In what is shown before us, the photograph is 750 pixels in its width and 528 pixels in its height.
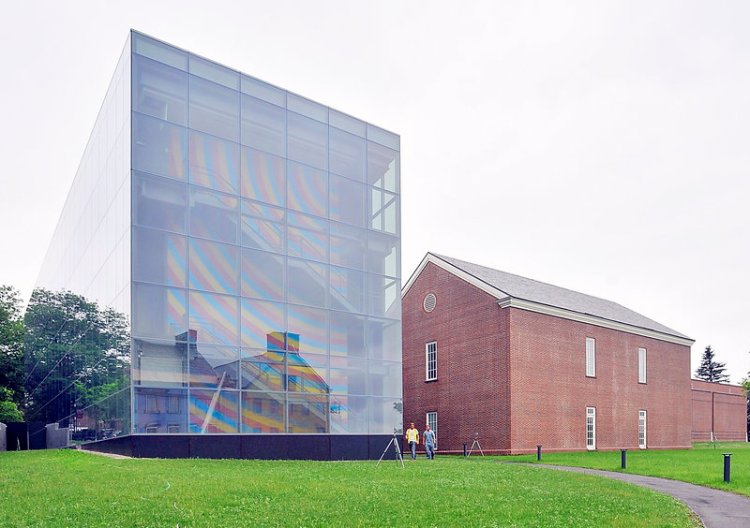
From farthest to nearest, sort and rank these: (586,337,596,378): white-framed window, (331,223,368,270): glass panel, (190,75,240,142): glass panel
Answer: (586,337,596,378): white-framed window → (331,223,368,270): glass panel → (190,75,240,142): glass panel

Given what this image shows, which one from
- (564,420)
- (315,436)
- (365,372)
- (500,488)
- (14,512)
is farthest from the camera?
(564,420)

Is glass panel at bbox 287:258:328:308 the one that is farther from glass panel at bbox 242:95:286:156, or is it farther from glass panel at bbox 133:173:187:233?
glass panel at bbox 133:173:187:233

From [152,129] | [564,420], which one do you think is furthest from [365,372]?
[564,420]

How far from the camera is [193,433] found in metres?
25.7

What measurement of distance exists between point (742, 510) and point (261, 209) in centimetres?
1998

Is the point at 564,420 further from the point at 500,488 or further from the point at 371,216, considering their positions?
the point at 500,488

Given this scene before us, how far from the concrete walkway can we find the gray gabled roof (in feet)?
59.8

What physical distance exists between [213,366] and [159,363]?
2126mm

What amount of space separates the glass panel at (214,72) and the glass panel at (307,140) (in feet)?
9.18

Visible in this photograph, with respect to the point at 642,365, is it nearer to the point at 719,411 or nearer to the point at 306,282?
the point at 719,411

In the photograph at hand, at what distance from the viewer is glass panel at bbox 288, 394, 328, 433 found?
94.6ft

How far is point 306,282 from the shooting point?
30.5m

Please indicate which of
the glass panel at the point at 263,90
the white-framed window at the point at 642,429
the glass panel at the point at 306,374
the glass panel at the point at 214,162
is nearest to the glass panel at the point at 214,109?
the glass panel at the point at 214,162

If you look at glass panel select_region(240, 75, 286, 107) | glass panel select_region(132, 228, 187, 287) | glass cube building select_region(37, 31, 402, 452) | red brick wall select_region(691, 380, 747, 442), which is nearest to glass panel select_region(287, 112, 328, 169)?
glass cube building select_region(37, 31, 402, 452)
